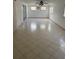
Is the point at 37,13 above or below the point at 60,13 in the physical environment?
above

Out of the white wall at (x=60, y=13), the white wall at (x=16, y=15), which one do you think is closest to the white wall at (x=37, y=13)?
the white wall at (x=60, y=13)

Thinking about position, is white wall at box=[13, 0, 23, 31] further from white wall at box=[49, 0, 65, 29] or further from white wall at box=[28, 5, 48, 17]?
white wall at box=[28, 5, 48, 17]

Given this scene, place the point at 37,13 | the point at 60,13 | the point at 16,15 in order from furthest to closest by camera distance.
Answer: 1. the point at 37,13
2. the point at 60,13
3. the point at 16,15

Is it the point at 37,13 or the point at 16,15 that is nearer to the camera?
the point at 16,15

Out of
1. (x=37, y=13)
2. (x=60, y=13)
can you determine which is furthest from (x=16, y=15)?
(x=37, y=13)

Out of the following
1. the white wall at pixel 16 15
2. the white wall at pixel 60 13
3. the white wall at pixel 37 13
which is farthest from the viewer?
the white wall at pixel 37 13

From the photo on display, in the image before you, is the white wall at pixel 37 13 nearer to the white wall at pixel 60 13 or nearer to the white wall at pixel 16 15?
the white wall at pixel 60 13

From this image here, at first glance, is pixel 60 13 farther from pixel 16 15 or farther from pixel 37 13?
pixel 37 13

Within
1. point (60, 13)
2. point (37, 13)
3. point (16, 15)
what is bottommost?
point (16, 15)

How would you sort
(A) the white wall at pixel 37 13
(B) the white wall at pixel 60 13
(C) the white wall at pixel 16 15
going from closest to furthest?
(C) the white wall at pixel 16 15, (B) the white wall at pixel 60 13, (A) the white wall at pixel 37 13

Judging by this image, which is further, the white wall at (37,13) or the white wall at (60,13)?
the white wall at (37,13)
